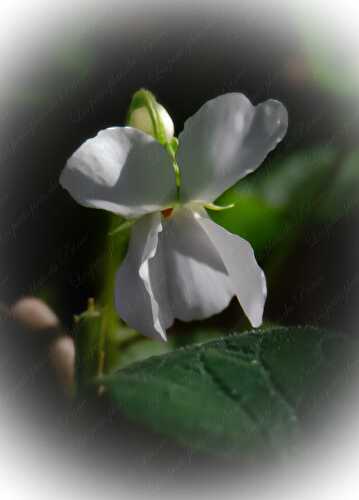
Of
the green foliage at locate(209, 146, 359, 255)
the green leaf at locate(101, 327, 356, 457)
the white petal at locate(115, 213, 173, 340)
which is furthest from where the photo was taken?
the green foliage at locate(209, 146, 359, 255)

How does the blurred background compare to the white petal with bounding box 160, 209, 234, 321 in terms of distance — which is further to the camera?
the blurred background

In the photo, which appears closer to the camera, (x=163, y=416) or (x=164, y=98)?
(x=163, y=416)

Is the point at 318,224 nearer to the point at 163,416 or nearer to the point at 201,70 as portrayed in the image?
the point at 201,70

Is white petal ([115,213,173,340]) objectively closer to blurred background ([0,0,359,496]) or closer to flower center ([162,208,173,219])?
Result: flower center ([162,208,173,219])

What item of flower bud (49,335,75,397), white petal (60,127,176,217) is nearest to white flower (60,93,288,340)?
white petal (60,127,176,217)

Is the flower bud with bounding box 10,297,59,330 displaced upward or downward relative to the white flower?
downward

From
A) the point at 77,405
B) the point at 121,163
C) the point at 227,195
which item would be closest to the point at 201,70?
the point at 227,195

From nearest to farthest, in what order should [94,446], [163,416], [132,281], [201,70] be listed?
[163,416]
[132,281]
[94,446]
[201,70]
